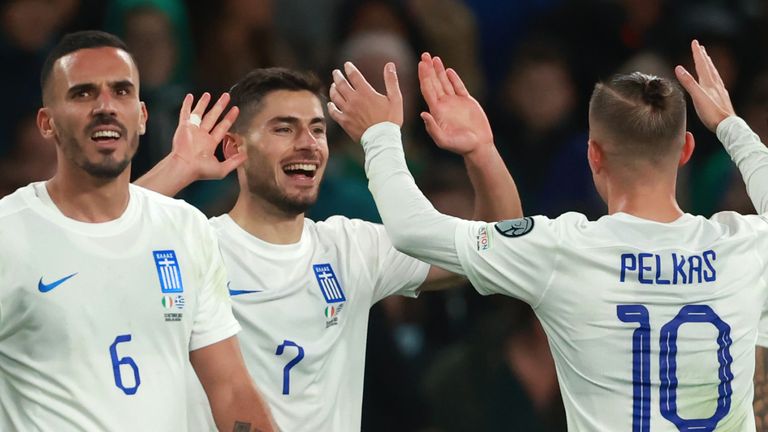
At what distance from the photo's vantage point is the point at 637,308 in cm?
451

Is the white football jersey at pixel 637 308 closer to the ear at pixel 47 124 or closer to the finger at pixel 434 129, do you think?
the finger at pixel 434 129

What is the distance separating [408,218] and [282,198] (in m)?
1.15

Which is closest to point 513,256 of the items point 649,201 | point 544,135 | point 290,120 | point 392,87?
point 649,201

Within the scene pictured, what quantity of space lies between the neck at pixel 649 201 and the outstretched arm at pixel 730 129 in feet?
1.49

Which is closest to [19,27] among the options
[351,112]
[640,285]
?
[351,112]

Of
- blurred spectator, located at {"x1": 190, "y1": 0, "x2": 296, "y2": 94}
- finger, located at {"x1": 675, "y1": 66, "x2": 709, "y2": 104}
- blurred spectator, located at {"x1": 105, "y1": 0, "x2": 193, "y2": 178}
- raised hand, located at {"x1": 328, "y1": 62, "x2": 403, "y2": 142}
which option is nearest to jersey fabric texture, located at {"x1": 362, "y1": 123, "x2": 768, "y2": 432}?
raised hand, located at {"x1": 328, "y1": 62, "x2": 403, "y2": 142}

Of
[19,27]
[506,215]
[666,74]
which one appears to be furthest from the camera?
[666,74]

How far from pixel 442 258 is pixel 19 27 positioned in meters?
4.45

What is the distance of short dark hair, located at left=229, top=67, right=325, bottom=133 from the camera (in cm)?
599

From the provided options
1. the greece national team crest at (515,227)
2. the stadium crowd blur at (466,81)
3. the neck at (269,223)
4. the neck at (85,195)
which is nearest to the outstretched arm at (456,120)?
the greece national team crest at (515,227)

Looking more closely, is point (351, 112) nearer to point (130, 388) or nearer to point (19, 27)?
point (130, 388)

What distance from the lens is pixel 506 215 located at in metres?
5.57

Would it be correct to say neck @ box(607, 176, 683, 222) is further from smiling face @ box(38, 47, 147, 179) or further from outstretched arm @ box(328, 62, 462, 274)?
smiling face @ box(38, 47, 147, 179)

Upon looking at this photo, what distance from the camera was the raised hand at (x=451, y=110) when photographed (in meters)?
5.24
